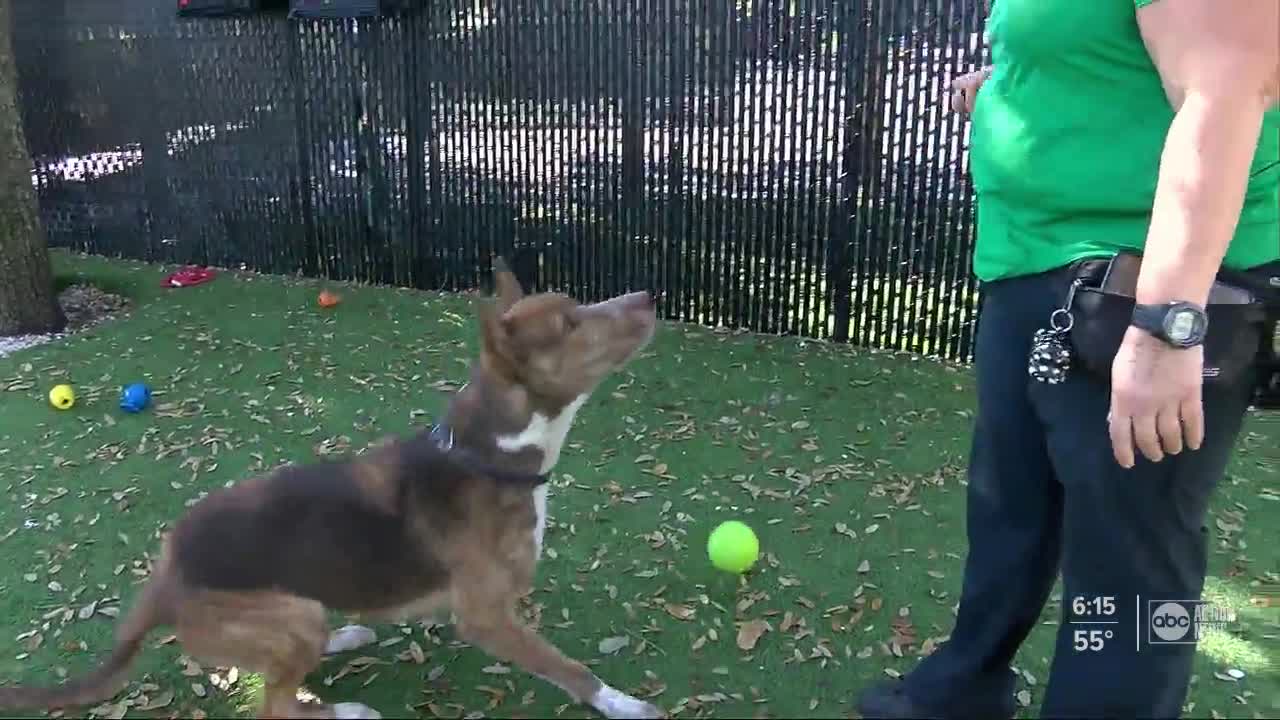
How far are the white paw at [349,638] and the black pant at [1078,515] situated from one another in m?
2.05

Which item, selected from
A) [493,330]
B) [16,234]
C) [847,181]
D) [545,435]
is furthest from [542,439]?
[16,234]

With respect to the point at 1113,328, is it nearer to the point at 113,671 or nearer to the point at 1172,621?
the point at 1172,621

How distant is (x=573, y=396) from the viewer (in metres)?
2.99

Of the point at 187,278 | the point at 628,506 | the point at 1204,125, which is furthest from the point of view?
the point at 187,278

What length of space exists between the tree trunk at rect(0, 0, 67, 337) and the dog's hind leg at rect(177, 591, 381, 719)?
559 centimetres

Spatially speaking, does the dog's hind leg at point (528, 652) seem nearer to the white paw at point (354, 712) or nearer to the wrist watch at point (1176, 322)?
the white paw at point (354, 712)

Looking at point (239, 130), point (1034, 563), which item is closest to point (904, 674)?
point (1034, 563)

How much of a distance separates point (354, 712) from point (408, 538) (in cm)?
59

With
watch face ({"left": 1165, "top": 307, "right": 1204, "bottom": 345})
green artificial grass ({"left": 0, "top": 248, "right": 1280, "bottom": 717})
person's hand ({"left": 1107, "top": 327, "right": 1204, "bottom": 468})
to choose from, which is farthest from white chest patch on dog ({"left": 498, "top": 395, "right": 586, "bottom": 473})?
watch face ({"left": 1165, "top": 307, "right": 1204, "bottom": 345})

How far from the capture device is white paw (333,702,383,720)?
302 cm

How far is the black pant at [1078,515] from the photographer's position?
1.97m

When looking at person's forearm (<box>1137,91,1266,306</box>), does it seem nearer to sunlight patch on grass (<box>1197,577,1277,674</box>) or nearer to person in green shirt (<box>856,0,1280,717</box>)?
person in green shirt (<box>856,0,1280,717</box>)

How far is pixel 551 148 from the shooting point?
7.70 meters

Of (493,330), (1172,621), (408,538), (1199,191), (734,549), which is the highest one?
(1199,191)
